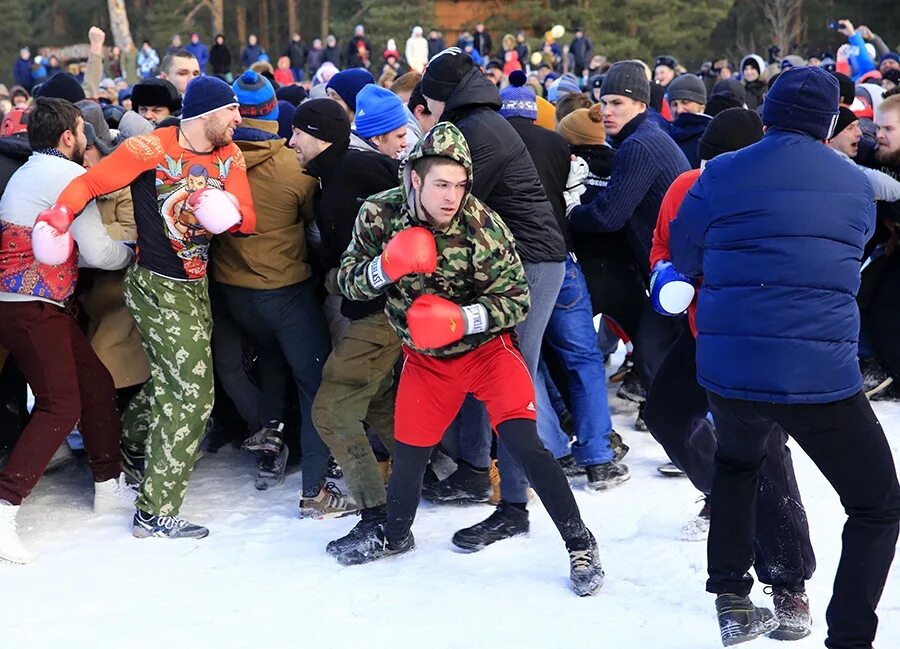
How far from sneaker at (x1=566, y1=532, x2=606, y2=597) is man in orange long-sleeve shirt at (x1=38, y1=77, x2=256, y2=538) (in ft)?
5.70

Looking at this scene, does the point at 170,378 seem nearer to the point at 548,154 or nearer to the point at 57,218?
the point at 57,218

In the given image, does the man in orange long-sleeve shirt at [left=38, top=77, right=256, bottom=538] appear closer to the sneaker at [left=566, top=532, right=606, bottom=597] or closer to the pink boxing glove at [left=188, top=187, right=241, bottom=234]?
the pink boxing glove at [left=188, top=187, right=241, bottom=234]

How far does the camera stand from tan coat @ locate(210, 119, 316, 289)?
521 cm

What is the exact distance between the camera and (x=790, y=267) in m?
3.31

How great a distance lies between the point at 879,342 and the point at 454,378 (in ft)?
10.8

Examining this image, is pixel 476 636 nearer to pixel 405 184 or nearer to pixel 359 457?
pixel 359 457

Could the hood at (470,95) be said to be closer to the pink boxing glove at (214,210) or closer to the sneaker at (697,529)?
the pink boxing glove at (214,210)

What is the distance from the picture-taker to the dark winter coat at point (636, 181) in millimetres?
5477

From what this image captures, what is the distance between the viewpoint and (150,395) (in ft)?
17.8

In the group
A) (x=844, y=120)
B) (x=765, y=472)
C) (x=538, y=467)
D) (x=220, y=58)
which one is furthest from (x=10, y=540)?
(x=220, y=58)

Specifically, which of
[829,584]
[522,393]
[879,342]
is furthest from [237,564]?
[879,342]

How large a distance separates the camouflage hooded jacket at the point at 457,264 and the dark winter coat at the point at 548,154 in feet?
3.47

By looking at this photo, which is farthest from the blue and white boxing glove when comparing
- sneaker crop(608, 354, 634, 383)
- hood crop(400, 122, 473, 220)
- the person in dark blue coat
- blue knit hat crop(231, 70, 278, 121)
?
sneaker crop(608, 354, 634, 383)

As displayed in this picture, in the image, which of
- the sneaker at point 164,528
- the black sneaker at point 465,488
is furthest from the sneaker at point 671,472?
the sneaker at point 164,528
